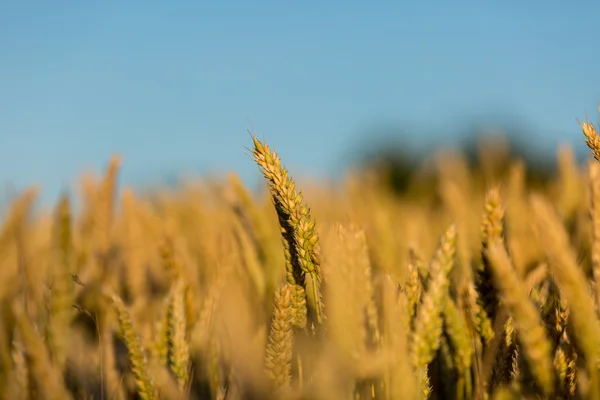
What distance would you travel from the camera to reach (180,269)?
1.03 metres

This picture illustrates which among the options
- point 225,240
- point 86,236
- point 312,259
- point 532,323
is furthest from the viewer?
point 86,236

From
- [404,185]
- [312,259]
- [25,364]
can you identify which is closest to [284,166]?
[312,259]

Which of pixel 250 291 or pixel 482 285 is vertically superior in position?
pixel 250 291

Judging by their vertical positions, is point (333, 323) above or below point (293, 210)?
below

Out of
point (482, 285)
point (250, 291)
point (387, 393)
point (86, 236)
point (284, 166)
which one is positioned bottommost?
point (387, 393)

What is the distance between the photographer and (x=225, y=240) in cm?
125

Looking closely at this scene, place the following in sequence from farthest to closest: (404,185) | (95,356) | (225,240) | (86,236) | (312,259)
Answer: (404,185) < (86,236) < (225,240) < (95,356) < (312,259)

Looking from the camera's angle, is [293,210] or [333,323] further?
[293,210]

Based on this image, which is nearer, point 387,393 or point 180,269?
point 387,393

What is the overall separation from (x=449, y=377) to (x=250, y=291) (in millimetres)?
535

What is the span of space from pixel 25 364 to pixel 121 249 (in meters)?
0.79

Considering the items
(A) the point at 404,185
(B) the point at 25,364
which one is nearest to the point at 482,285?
(B) the point at 25,364

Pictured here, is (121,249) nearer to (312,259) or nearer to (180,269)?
(180,269)

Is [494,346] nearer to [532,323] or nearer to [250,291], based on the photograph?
[532,323]
